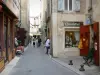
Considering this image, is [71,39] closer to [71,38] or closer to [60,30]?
[71,38]

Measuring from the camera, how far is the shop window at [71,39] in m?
24.5

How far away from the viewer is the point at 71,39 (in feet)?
82.4

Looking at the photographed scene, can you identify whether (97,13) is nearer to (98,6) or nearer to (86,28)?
(98,6)

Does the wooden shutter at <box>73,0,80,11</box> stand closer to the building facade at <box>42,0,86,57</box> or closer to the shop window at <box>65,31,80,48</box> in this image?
the building facade at <box>42,0,86,57</box>

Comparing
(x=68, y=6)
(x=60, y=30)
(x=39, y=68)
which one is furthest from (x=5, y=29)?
(x=68, y=6)

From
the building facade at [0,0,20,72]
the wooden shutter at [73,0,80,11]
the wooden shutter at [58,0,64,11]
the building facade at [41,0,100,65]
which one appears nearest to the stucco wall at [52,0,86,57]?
the building facade at [41,0,100,65]

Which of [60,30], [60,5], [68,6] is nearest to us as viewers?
[60,30]

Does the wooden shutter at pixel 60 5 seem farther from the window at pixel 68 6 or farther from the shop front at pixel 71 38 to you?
the shop front at pixel 71 38

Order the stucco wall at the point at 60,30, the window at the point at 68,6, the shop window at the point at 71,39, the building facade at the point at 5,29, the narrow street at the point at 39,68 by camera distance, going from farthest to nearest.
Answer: the shop window at the point at 71,39 → the window at the point at 68,6 → the stucco wall at the point at 60,30 → the building facade at the point at 5,29 → the narrow street at the point at 39,68

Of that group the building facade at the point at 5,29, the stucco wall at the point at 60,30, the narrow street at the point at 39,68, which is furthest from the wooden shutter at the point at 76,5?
the narrow street at the point at 39,68

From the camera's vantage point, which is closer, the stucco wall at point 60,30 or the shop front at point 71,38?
the stucco wall at point 60,30

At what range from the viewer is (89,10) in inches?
738

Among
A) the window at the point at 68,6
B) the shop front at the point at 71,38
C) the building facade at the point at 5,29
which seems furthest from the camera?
→ the window at the point at 68,6

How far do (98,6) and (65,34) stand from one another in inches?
341
